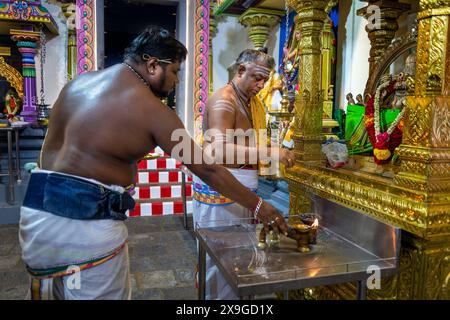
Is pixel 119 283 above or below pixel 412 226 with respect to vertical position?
below

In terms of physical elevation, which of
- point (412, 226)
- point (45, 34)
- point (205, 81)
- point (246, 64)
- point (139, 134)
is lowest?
point (412, 226)

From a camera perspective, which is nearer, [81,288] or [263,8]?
[81,288]

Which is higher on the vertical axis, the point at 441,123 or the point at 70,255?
the point at 441,123

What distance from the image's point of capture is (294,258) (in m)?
1.54

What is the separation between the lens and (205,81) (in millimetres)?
6629

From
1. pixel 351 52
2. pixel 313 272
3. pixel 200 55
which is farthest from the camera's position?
pixel 200 55

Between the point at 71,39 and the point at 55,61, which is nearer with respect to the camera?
the point at 71,39

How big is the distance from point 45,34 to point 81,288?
7260 millimetres

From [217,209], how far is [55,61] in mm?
6565

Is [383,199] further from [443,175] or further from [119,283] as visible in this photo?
[119,283]

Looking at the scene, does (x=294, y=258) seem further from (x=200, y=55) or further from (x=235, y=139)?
(x=200, y=55)

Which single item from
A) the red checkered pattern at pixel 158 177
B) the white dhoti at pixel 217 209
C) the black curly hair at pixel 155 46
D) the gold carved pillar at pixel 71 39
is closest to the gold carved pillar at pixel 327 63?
the red checkered pattern at pixel 158 177

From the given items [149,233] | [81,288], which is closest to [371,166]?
[81,288]

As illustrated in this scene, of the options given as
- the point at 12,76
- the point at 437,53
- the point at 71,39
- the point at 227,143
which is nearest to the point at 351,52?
the point at 227,143
